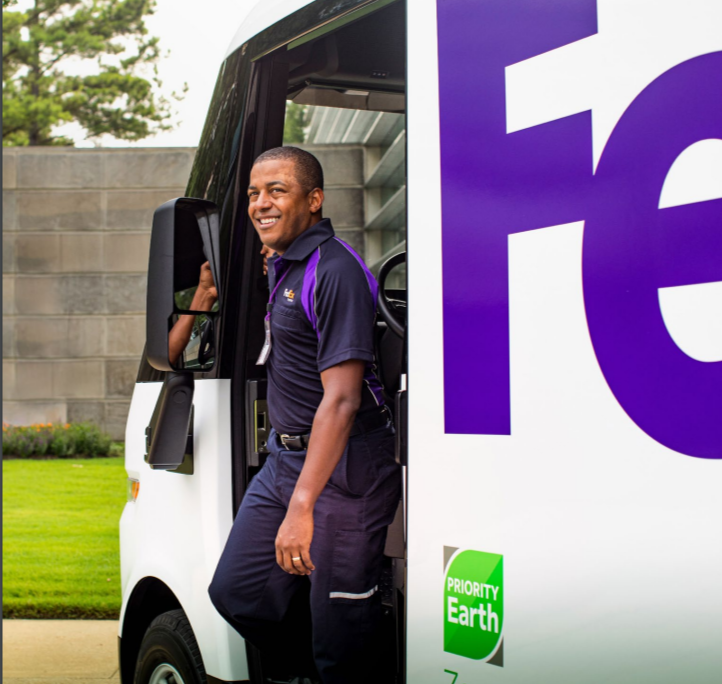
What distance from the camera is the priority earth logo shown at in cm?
177

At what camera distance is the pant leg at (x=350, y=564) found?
2.30m

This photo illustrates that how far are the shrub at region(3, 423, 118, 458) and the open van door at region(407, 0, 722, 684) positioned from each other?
11733 millimetres

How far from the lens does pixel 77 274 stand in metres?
13.9

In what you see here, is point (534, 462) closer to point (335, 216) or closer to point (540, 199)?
point (540, 199)

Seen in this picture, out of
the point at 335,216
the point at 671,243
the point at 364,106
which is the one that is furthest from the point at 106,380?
the point at 671,243

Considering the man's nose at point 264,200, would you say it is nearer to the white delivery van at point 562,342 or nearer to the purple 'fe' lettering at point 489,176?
the white delivery van at point 562,342

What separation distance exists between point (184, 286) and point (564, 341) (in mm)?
1369

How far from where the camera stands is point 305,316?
2.37m

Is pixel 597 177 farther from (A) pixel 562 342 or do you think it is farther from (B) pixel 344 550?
(B) pixel 344 550

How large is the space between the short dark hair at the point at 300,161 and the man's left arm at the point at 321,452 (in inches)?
22.8

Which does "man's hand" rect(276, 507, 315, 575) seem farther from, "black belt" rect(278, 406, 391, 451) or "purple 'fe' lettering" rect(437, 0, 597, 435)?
"purple 'fe' lettering" rect(437, 0, 597, 435)

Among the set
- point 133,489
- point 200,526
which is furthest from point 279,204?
point 133,489

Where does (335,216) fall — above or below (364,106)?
above

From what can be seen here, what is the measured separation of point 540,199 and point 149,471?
1.91 meters
